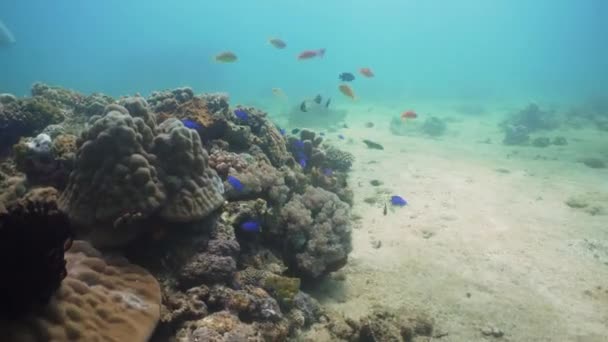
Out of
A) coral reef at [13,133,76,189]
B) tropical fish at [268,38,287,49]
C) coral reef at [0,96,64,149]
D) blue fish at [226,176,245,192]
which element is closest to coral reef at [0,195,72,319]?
blue fish at [226,176,245,192]

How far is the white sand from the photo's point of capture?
5316mm

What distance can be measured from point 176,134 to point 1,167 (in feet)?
11.6

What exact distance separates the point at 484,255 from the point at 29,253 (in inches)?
290

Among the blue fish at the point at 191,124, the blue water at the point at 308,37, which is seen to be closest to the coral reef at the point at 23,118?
the blue fish at the point at 191,124

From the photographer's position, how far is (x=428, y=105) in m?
41.2

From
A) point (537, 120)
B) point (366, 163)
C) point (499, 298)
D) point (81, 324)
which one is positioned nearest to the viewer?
point (81, 324)

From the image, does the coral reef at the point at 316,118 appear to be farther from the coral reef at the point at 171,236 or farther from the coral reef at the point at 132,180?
the coral reef at the point at 132,180

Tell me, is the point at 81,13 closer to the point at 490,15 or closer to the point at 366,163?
the point at 366,163

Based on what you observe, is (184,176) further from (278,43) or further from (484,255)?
(278,43)

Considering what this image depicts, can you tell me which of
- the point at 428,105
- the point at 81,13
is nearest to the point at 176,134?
the point at 428,105

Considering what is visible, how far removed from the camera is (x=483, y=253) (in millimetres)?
7035

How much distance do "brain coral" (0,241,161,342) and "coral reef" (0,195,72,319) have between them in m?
0.15

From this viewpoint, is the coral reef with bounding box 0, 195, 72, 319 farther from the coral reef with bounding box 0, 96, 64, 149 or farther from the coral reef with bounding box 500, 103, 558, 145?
the coral reef with bounding box 500, 103, 558, 145

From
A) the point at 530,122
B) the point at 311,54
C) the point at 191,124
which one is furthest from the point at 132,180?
the point at 530,122
